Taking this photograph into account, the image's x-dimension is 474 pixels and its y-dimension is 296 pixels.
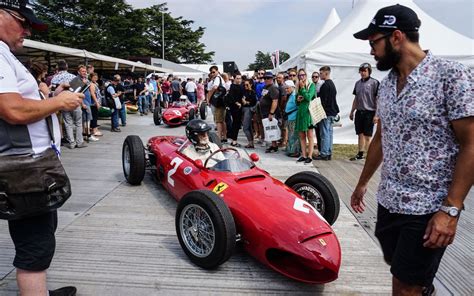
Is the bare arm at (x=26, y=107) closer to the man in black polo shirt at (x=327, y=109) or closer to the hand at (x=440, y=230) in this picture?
the hand at (x=440, y=230)

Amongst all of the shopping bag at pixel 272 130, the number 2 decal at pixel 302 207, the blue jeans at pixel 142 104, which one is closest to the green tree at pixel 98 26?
the blue jeans at pixel 142 104

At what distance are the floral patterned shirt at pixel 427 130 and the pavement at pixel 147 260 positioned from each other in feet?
4.89

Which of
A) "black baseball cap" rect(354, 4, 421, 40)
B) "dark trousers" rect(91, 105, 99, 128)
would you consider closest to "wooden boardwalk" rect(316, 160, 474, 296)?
"black baseball cap" rect(354, 4, 421, 40)

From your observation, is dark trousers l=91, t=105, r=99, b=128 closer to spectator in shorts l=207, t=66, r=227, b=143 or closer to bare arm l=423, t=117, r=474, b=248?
spectator in shorts l=207, t=66, r=227, b=143

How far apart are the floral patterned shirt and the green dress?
552cm

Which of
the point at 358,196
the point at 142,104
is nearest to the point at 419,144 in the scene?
the point at 358,196

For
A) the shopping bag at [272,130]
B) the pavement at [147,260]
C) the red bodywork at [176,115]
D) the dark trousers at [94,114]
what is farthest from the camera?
the red bodywork at [176,115]

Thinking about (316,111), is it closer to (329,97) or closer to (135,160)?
(329,97)

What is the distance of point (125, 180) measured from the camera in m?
5.93

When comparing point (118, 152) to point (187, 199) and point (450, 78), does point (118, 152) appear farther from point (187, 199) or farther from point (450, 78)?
point (450, 78)

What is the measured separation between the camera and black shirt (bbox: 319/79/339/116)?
25.3ft

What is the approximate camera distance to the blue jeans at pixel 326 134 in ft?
25.3

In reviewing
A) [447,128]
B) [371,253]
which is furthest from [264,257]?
[447,128]

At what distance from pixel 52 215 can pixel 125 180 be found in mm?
3808
